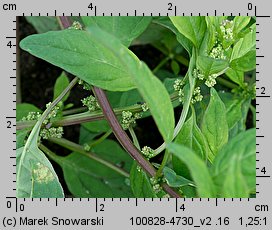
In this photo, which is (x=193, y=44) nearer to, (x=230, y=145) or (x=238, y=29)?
(x=238, y=29)

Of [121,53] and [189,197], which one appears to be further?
[189,197]

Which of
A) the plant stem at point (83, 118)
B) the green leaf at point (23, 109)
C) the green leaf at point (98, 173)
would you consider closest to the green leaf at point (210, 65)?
the plant stem at point (83, 118)

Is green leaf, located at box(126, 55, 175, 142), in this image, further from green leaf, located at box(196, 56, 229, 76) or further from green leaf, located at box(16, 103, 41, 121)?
green leaf, located at box(16, 103, 41, 121)

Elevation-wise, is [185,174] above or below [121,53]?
below

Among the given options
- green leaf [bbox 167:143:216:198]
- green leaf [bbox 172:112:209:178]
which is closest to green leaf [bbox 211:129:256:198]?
green leaf [bbox 167:143:216:198]

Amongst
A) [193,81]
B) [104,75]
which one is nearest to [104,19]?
[104,75]

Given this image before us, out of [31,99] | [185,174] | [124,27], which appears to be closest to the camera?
[185,174]

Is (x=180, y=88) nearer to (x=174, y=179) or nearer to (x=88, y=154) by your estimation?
(x=174, y=179)
